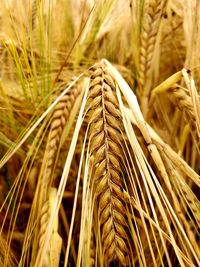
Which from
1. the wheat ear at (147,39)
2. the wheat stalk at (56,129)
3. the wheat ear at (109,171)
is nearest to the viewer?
the wheat ear at (109,171)

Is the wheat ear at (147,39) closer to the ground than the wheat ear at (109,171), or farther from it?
farther from it

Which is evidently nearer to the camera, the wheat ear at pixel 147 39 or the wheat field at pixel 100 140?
the wheat field at pixel 100 140

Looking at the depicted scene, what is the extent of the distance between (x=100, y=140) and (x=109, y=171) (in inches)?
1.7

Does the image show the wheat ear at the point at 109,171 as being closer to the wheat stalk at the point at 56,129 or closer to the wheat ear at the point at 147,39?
the wheat stalk at the point at 56,129

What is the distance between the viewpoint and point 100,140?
506mm

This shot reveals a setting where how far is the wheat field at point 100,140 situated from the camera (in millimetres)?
514

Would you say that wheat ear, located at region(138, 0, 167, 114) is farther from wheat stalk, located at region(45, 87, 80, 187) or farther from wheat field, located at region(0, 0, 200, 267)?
wheat stalk, located at region(45, 87, 80, 187)

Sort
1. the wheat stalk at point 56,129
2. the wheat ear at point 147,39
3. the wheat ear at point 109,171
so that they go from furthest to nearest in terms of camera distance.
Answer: the wheat ear at point 147,39 < the wheat stalk at point 56,129 < the wheat ear at point 109,171

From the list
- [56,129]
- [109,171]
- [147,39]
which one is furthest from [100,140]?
[147,39]

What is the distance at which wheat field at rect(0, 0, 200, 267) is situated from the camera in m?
0.51

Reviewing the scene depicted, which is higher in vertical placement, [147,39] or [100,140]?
[147,39]

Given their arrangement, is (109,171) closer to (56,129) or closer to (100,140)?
(100,140)

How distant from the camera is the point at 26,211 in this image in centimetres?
85

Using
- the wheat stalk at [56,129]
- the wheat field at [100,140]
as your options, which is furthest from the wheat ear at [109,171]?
the wheat stalk at [56,129]
